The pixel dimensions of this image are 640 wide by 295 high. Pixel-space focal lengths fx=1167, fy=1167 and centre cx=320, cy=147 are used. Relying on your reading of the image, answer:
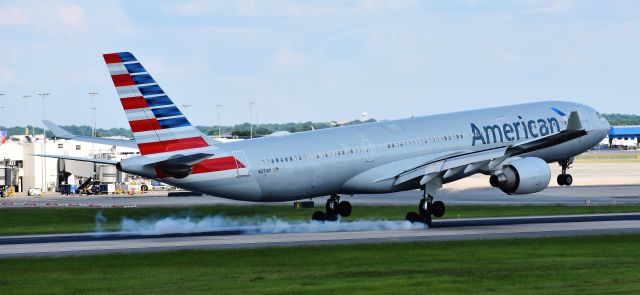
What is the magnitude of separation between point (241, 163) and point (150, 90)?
22.1 ft

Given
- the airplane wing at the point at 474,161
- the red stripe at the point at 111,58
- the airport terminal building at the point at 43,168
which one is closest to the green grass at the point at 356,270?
the red stripe at the point at 111,58

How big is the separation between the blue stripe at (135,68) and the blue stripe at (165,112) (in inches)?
74.6

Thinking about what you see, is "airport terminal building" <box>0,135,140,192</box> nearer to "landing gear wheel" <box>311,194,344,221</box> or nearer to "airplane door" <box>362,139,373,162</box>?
"landing gear wheel" <box>311,194,344,221</box>

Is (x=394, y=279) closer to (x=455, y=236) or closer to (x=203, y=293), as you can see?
(x=203, y=293)

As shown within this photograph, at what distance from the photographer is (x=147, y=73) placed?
53.0 meters

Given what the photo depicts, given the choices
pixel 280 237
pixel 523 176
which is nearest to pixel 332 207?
pixel 280 237

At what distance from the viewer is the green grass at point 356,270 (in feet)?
117

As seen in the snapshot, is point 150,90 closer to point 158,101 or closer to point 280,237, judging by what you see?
point 158,101

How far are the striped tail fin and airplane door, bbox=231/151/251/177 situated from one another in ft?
13.3

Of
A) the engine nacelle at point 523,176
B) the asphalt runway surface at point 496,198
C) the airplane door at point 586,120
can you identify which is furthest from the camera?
the asphalt runway surface at point 496,198

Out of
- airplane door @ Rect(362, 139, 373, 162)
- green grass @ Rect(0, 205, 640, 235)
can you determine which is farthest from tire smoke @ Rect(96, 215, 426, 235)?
green grass @ Rect(0, 205, 640, 235)

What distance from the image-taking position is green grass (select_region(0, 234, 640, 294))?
35.7 meters

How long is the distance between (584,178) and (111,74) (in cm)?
10296

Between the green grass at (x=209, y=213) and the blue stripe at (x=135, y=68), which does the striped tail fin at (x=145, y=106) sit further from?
the green grass at (x=209, y=213)
